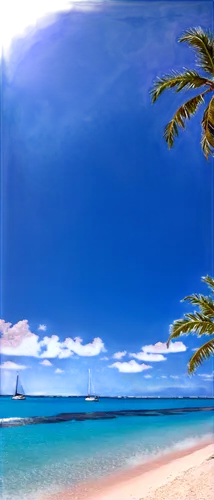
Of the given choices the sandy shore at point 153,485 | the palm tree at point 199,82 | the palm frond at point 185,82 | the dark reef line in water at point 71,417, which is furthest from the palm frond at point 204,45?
the dark reef line in water at point 71,417

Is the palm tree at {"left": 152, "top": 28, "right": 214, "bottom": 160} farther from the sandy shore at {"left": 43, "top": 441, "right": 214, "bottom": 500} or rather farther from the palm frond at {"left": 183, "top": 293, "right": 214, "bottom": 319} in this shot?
the sandy shore at {"left": 43, "top": 441, "right": 214, "bottom": 500}

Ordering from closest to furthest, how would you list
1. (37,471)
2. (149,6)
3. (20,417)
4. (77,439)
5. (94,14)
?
(149,6) < (94,14) < (37,471) < (77,439) < (20,417)

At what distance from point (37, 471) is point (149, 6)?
9.50m

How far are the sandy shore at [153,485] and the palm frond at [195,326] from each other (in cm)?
194

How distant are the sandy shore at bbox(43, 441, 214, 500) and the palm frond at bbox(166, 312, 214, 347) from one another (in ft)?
6.38

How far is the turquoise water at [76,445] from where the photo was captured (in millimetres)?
9141

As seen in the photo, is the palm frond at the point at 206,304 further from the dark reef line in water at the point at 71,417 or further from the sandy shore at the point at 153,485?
the dark reef line in water at the point at 71,417

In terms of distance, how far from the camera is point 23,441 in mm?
15828

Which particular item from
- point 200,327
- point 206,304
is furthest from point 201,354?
point 206,304

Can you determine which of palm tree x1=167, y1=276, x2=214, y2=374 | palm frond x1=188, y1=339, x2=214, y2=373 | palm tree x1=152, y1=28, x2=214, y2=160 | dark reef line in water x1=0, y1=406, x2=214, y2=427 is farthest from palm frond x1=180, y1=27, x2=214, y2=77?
dark reef line in water x1=0, y1=406, x2=214, y2=427

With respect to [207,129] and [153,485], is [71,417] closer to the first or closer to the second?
[153,485]

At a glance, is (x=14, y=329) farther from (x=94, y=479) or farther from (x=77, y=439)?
(x=77, y=439)

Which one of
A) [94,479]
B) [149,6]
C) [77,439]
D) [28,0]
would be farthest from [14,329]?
[28,0]

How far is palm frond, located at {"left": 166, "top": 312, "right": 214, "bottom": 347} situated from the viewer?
17.4ft
